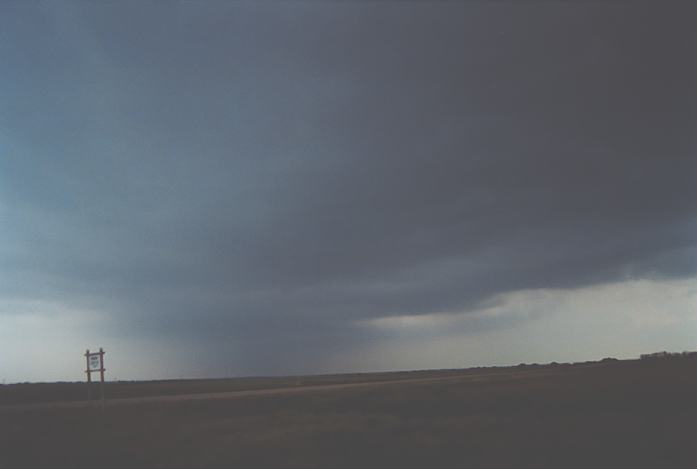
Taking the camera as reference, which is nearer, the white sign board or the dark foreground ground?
the dark foreground ground

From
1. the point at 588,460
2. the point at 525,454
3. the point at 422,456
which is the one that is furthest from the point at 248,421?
the point at 588,460

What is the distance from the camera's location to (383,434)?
19.5 metres

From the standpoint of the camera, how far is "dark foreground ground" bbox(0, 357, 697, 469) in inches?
607

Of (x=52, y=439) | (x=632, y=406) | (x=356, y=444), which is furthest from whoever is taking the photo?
(x=632, y=406)

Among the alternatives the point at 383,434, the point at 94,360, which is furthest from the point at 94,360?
the point at 383,434

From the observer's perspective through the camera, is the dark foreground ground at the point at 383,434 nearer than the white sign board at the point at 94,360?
Yes

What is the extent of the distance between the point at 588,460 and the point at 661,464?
1.75 meters

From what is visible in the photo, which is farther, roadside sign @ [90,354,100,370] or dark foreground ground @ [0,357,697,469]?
roadside sign @ [90,354,100,370]

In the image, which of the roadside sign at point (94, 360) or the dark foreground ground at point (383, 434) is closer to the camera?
the dark foreground ground at point (383, 434)

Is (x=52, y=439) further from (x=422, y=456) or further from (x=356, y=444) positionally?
(x=422, y=456)

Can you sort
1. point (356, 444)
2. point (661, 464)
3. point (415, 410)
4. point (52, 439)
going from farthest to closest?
point (415, 410), point (52, 439), point (356, 444), point (661, 464)

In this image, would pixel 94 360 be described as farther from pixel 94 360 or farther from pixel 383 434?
pixel 383 434

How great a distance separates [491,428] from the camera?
19.7 m

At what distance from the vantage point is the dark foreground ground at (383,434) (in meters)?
15.4
